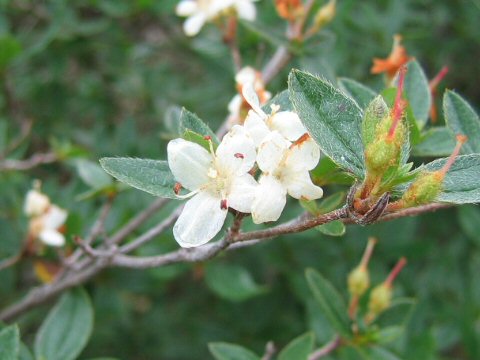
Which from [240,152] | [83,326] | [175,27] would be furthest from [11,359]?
[175,27]

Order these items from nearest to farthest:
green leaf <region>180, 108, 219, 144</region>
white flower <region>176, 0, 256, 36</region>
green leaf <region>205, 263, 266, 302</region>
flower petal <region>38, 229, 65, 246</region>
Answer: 1. green leaf <region>180, 108, 219, 144</region>
2. flower petal <region>38, 229, 65, 246</region>
3. white flower <region>176, 0, 256, 36</region>
4. green leaf <region>205, 263, 266, 302</region>

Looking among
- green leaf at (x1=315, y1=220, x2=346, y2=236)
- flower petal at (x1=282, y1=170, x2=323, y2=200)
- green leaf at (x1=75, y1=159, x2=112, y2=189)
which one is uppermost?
flower petal at (x1=282, y1=170, x2=323, y2=200)

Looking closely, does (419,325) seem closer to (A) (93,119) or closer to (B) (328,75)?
(B) (328,75)

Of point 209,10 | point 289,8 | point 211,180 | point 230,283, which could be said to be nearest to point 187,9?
point 209,10

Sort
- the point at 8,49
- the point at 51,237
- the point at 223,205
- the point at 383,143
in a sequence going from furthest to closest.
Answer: the point at 8,49, the point at 51,237, the point at 223,205, the point at 383,143


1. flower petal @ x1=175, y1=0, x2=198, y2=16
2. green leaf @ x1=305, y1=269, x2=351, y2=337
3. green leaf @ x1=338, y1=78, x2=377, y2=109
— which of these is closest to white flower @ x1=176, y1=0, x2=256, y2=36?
flower petal @ x1=175, y1=0, x2=198, y2=16

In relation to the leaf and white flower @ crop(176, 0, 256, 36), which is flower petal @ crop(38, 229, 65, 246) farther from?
the leaf

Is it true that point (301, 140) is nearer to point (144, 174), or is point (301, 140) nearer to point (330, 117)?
point (330, 117)
